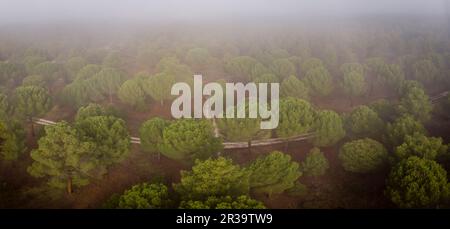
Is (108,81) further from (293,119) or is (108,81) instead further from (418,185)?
(418,185)

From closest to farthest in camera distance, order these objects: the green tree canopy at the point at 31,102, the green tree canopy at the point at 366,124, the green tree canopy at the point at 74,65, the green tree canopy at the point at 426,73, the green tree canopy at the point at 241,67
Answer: the green tree canopy at the point at 366,124 < the green tree canopy at the point at 31,102 < the green tree canopy at the point at 426,73 < the green tree canopy at the point at 74,65 < the green tree canopy at the point at 241,67

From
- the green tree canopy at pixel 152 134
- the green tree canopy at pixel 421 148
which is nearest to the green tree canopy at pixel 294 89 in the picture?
the green tree canopy at pixel 421 148

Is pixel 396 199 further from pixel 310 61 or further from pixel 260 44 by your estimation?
pixel 260 44

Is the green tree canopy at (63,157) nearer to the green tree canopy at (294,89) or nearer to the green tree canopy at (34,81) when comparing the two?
the green tree canopy at (34,81)

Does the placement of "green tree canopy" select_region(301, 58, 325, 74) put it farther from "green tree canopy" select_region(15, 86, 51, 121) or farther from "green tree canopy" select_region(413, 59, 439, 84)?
"green tree canopy" select_region(15, 86, 51, 121)

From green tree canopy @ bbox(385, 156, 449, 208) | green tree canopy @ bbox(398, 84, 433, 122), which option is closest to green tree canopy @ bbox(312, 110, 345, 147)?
green tree canopy @ bbox(398, 84, 433, 122)
